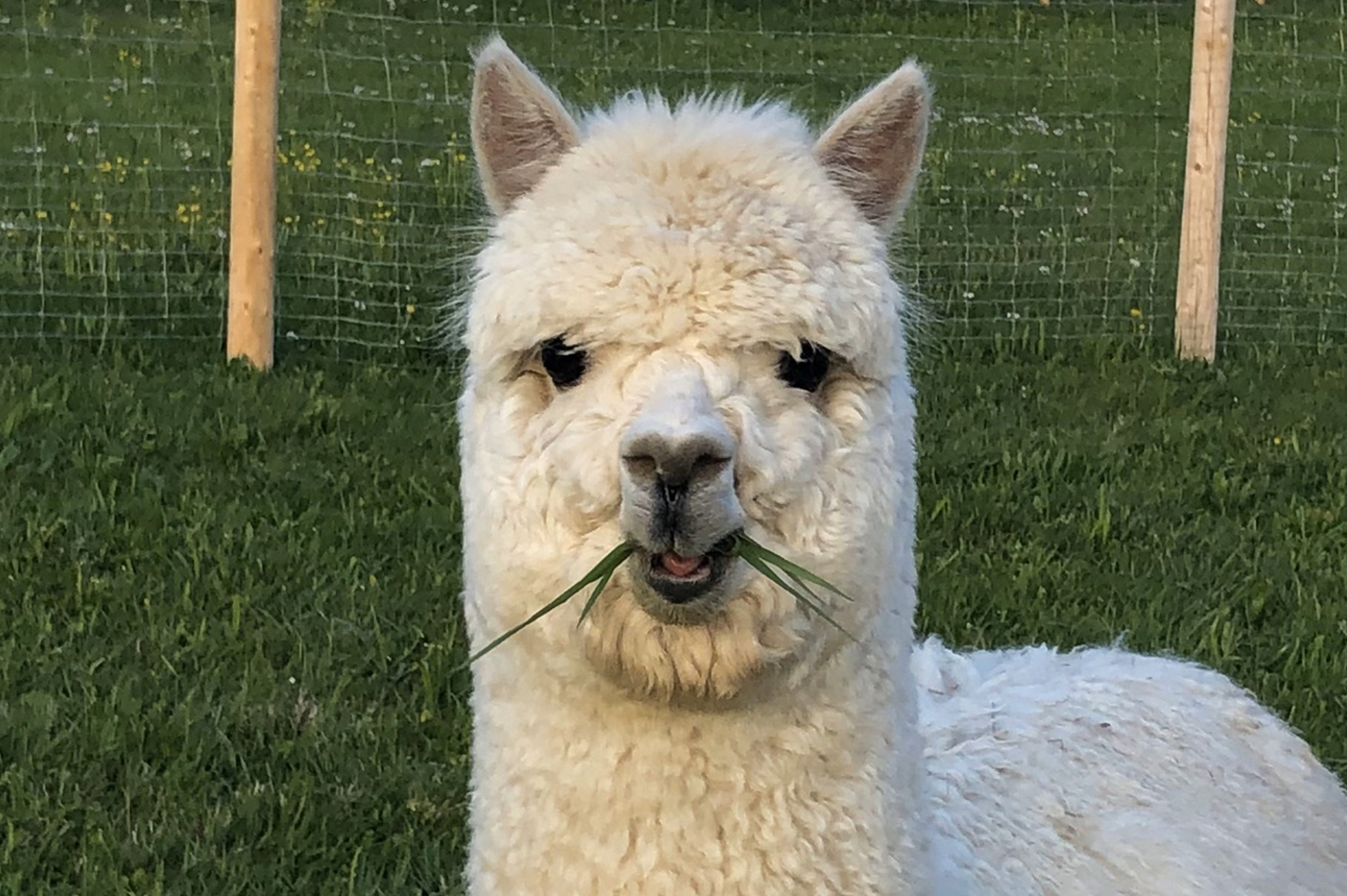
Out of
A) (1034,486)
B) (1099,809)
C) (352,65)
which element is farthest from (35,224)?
(1099,809)

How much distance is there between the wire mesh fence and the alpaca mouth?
432 centimetres

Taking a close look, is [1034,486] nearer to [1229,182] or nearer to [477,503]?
[477,503]

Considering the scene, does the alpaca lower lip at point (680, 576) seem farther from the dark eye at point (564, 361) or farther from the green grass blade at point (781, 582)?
the dark eye at point (564, 361)

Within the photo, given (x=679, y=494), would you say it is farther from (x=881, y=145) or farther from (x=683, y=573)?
(x=881, y=145)

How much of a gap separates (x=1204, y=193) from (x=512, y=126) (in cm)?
588

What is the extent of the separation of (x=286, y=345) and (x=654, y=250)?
5.20 meters

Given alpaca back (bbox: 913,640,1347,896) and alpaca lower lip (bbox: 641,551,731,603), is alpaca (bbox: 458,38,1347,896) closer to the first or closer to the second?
alpaca lower lip (bbox: 641,551,731,603)

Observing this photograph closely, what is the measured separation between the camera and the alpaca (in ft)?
6.36

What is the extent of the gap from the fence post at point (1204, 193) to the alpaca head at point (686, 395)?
18.5 ft

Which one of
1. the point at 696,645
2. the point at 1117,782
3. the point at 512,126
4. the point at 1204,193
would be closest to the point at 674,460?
the point at 696,645

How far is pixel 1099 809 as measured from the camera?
283cm

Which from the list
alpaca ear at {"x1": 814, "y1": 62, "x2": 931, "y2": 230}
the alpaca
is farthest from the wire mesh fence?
the alpaca

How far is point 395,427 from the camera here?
19.8ft

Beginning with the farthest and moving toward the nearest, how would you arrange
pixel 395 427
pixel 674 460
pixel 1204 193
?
pixel 1204 193 → pixel 395 427 → pixel 674 460
